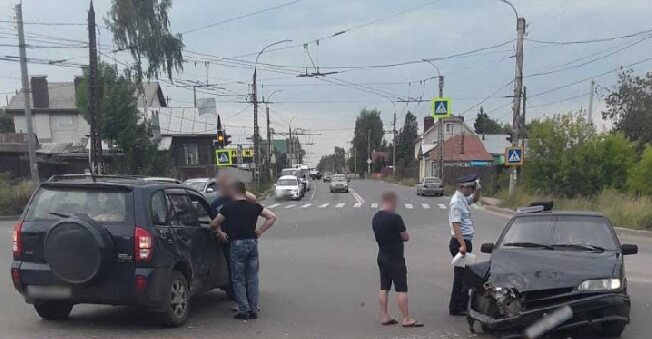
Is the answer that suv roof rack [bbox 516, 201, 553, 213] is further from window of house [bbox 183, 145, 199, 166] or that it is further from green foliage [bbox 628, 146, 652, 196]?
window of house [bbox 183, 145, 199, 166]

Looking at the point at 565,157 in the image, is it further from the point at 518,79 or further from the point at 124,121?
the point at 124,121

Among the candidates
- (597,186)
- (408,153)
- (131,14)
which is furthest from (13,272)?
(408,153)

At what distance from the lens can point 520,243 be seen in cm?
747

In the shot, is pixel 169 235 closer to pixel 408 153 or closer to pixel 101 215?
pixel 101 215

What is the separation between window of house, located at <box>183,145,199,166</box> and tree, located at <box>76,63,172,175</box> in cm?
1960

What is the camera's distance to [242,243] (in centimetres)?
736

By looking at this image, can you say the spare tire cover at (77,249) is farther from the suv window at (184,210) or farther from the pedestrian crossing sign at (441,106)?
the pedestrian crossing sign at (441,106)

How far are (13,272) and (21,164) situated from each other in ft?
125

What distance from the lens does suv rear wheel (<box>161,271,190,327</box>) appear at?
6.76 m

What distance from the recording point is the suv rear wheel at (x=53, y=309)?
7.10 metres

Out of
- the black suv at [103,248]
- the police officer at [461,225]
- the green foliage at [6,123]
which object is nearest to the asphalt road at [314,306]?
the police officer at [461,225]

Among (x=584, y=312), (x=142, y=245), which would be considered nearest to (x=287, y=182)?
(x=142, y=245)

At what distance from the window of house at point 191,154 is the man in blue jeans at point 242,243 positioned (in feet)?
170

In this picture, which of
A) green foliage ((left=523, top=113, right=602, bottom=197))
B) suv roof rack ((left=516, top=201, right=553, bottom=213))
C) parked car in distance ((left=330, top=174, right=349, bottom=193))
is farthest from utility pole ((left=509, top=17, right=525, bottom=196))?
parked car in distance ((left=330, top=174, right=349, bottom=193))
